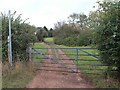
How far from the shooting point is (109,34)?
9.02 meters

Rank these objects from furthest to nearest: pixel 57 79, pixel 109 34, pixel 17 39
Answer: pixel 17 39, pixel 57 79, pixel 109 34

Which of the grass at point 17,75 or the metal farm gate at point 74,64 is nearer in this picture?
the grass at point 17,75

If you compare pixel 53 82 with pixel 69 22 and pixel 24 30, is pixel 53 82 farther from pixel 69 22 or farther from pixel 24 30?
pixel 69 22

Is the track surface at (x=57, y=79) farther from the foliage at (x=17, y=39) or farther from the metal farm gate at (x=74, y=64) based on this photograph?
the foliage at (x=17, y=39)

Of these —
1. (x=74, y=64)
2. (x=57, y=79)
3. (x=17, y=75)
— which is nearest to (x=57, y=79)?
(x=57, y=79)

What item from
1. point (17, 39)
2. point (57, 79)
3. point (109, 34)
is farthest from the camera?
point (17, 39)

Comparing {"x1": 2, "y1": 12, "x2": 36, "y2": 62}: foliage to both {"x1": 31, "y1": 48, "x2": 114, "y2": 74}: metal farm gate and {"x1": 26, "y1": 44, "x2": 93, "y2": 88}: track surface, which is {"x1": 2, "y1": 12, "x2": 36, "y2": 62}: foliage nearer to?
{"x1": 31, "y1": 48, "x2": 114, "y2": 74}: metal farm gate

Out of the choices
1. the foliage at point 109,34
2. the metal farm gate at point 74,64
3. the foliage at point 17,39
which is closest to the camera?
the foliage at point 109,34

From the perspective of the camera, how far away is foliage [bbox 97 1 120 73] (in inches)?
344

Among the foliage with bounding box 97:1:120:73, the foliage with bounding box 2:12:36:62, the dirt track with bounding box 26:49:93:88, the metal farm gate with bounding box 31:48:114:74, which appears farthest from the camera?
the foliage with bounding box 2:12:36:62

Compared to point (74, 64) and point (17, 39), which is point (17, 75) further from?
point (74, 64)

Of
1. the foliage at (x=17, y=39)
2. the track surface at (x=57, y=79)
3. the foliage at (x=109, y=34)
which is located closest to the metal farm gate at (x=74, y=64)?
the track surface at (x=57, y=79)

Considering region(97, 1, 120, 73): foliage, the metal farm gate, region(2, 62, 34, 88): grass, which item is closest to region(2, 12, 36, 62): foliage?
the metal farm gate

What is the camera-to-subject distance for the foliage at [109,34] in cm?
874
